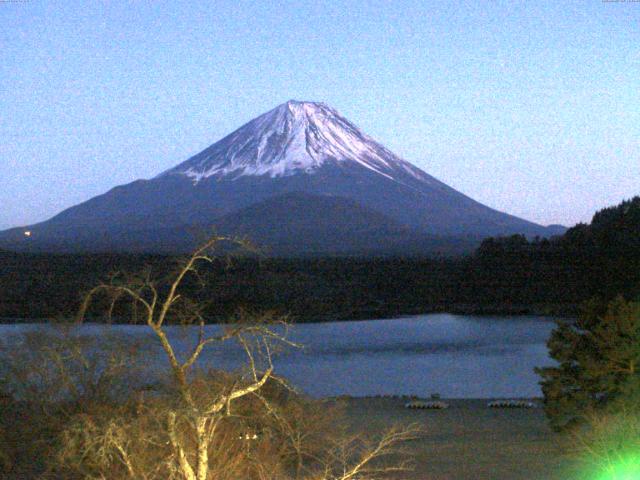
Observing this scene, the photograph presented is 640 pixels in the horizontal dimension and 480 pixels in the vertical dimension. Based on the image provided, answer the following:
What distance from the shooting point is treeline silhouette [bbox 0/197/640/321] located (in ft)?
152

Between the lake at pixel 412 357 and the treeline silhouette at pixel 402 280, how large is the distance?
138 inches

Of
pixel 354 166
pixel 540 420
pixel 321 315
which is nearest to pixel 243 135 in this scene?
pixel 354 166

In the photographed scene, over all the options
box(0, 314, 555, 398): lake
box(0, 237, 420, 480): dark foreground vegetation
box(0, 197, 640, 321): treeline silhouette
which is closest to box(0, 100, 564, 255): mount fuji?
box(0, 197, 640, 321): treeline silhouette

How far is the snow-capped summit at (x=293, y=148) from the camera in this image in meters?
106

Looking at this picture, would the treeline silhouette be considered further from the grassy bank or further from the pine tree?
the pine tree

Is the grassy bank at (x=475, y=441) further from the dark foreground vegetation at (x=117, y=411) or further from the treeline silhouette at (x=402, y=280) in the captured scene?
the treeline silhouette at (x=402, y=280)

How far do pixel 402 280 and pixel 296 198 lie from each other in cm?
3849

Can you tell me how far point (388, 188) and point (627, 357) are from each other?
9530cm

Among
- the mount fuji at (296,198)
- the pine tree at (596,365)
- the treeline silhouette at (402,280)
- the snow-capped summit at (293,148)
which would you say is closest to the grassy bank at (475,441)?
the pine tree at (596,365)

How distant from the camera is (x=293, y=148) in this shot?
108 m

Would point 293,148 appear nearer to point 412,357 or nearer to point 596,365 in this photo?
point 412,357

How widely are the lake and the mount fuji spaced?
4418 cm

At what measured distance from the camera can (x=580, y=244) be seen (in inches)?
1960

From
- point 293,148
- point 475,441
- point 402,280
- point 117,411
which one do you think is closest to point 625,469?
point 475,441
